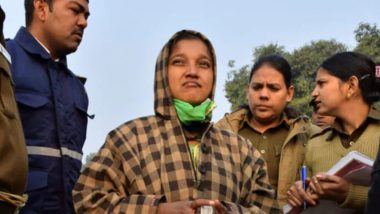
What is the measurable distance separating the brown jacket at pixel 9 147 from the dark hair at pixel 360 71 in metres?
2.19

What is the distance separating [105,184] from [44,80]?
74 cm

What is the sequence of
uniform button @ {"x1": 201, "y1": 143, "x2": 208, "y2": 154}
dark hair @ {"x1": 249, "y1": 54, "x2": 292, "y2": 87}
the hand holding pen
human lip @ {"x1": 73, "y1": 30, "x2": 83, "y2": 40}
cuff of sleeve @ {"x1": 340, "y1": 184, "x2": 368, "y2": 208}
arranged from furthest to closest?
dark hair @ {"x1": 249, "y1": 54, "x2": 292, "y2": 87}, human lip @ {"x1": 73, "y1": 30, "x2": 83, "y2": 40}, the hand holding pen, cuff of sleeve @ {"x1": 340, "y1": 184, "x2": 368, "y2": 208}, uniform button @ {"x1": 201, "y1": 143, "x2": 208, "y2": 154}

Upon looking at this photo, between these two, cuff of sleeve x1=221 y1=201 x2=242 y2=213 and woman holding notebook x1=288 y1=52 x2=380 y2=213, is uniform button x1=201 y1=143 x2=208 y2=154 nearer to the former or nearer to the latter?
cuff of sleeve x1=221 y1=201 x2=242 y2=213

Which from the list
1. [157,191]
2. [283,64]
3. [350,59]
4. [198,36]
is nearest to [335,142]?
[350,59]

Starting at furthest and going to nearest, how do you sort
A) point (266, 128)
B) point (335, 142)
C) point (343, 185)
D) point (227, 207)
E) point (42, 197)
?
point (266, 128) → point (335, 142) → point (343, 185) → point (42, 197) → point (227, 207)

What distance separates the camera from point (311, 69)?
33344 mm

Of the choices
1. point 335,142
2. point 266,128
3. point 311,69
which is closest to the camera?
point 335,142

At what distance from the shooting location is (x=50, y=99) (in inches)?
121

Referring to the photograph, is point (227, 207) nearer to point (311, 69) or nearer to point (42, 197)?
point (42, 197)

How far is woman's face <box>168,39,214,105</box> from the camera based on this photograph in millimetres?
2859

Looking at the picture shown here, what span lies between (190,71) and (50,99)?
73 centimetres

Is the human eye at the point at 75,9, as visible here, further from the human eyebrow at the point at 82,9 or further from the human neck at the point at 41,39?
the human neck at the point at 41,39

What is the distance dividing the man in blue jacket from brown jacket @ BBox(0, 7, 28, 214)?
813 millimetres

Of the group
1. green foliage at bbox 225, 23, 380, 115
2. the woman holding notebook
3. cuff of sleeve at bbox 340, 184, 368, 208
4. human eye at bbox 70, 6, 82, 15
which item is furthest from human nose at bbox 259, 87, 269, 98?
green foliage at bbox 225, 23, 380, 115
